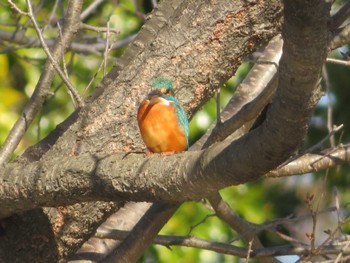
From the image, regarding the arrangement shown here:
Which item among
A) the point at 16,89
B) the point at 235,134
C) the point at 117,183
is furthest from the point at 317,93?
the point at 16,89

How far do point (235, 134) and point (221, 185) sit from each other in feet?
→ 6.12

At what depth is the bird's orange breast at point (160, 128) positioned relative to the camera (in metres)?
3.59

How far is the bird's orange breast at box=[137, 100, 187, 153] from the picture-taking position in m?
3.59

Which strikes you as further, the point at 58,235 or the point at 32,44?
the point at 32,44

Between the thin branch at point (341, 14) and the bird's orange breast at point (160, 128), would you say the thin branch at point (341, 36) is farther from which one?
the bird's orange breast at point (160, 128)

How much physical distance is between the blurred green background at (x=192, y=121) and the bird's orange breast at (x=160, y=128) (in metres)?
2.19

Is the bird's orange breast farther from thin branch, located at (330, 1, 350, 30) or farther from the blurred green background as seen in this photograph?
the blurred green background

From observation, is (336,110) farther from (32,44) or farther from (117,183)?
(117,183)

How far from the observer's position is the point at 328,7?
6.93 feet

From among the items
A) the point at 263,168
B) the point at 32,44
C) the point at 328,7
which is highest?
the point at 32,44

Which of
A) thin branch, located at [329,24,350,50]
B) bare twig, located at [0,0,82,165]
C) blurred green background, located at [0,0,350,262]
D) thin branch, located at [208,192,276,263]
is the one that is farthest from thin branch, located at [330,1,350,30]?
blurred green background, located at [0,0,350,262]

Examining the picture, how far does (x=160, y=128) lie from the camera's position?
3834mm

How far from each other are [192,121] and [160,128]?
3033mm

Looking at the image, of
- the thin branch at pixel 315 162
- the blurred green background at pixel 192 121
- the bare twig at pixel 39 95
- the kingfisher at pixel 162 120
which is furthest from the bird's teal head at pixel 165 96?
the blurred green background at pixel 192 121
